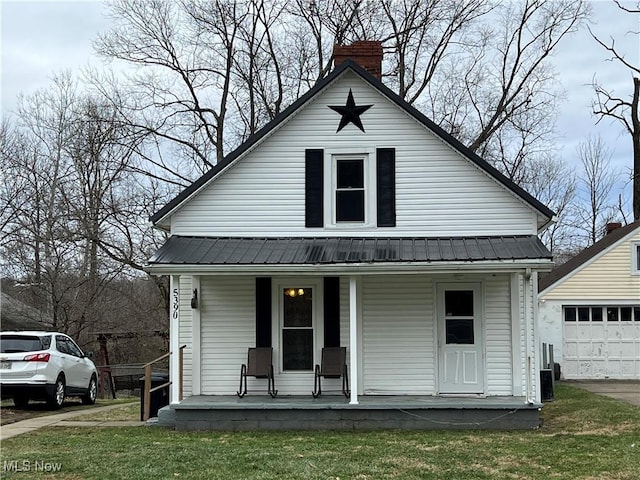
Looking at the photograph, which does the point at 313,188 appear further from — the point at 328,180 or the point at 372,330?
the point at 372,330

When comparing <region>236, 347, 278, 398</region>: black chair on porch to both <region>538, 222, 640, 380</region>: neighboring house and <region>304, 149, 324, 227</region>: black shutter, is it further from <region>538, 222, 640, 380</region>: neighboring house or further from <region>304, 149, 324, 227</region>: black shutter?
<region>538, 222, 640, 380</region>: neighboring house

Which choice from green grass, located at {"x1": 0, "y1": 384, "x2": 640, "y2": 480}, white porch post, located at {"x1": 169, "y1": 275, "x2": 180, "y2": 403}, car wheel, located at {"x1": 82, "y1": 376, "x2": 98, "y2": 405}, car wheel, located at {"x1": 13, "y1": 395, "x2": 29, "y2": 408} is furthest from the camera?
car wheel, located at {"x1": 82, "y1": 376, "x2": 98, "y2": 405}

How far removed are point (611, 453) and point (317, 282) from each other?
594 cm

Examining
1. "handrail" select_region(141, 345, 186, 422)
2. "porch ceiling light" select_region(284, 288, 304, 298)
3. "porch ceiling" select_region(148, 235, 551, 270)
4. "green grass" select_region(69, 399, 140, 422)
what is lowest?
"green grass" select_region(69, 399, 140, 422)

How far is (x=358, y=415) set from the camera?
1204 centimetres

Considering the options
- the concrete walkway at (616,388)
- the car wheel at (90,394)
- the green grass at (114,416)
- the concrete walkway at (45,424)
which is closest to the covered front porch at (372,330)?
the concrete walkway at (45,424)

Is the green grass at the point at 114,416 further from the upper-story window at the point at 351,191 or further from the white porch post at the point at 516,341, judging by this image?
the white porch post at the point at 516,341

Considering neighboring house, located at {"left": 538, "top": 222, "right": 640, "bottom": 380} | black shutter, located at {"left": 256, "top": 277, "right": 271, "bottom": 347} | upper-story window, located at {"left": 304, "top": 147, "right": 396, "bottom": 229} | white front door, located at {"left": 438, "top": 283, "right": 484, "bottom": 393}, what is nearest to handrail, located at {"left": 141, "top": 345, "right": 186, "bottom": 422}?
black shutter, located at {"left": 256, "top": 277, "right": 271, "bottom": 347}

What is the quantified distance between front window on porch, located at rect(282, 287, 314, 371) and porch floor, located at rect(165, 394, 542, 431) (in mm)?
1368

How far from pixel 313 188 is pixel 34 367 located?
22.0ft

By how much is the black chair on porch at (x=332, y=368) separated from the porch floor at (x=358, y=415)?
2.86 feet

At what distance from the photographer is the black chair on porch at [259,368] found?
13.0m

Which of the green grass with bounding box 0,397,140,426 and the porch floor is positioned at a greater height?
the porch floor

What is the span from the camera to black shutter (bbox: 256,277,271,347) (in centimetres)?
1343
